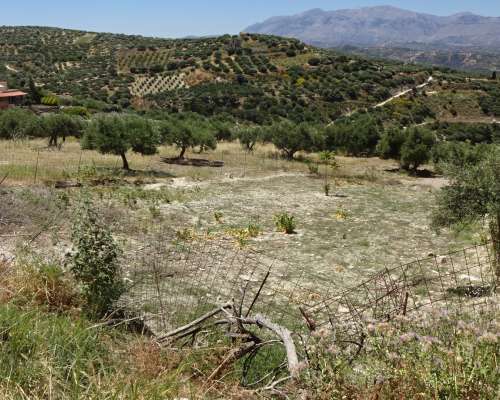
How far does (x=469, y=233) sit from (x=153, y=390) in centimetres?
1818

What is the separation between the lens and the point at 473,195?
12.5 metres

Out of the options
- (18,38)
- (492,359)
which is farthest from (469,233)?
(18,38)

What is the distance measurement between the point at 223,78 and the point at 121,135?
60.2 metres

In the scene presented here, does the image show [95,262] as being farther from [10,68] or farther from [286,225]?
[10,68]

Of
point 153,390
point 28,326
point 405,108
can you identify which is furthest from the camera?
point 405,108

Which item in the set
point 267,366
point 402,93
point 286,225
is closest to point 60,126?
point 286,225

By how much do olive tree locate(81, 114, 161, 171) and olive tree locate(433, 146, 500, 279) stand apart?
2092cm

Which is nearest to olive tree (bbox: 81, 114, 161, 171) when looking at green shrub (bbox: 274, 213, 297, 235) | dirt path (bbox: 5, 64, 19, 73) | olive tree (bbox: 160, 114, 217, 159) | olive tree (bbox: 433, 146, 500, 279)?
olive tree (bbox: 160, 114, 217, 159)

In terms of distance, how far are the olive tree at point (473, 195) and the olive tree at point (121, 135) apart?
20920 mm

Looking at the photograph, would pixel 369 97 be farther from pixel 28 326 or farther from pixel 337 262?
pixel 28 326

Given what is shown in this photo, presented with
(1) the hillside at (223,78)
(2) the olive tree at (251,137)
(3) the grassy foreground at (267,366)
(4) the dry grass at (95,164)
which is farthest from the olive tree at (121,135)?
(1) the hillside at (223,78)

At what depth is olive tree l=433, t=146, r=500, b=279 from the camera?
1212 cm

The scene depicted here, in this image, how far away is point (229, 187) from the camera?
27750mm

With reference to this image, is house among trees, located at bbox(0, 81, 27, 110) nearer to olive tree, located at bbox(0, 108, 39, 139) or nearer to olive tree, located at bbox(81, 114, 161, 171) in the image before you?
olive tree, located at bbox(0, 108, 39, 139)
